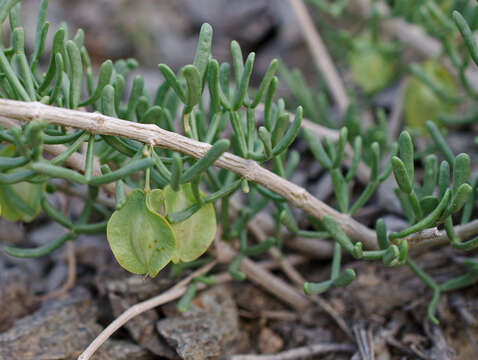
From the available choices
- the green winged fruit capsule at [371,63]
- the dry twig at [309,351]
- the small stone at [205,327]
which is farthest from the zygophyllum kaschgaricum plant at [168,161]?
the green winged fruit capsule at [371,63]

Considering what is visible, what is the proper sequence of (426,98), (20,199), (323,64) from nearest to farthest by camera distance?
(20,199), (426,98), (323,64)

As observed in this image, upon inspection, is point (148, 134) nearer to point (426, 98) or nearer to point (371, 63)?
point (426, 98)

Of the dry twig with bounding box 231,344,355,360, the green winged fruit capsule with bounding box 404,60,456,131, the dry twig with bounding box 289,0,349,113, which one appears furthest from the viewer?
the dry twig with bounding box 289,0,349,113

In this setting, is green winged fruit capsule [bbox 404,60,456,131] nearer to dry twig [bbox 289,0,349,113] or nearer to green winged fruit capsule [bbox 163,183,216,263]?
dry twig [bbox 289,0,349,113]

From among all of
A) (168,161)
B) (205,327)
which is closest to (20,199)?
(168,161)

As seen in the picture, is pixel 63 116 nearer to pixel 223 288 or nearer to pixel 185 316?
pixel 185 316

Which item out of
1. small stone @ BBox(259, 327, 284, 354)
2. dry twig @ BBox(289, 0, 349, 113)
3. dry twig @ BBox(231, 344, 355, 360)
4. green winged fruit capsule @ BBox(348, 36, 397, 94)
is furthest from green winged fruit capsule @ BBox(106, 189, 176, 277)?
green winged fruit capsule @ BBox(348, 36, 397, 94)

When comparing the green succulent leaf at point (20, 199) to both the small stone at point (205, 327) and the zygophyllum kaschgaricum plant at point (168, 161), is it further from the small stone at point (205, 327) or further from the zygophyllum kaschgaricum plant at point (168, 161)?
the small stone at point (205, 327)

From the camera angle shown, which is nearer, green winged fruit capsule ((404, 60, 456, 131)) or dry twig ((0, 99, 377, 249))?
dry twig ((0, 99, 377, 249))

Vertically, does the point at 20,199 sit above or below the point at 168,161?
below
